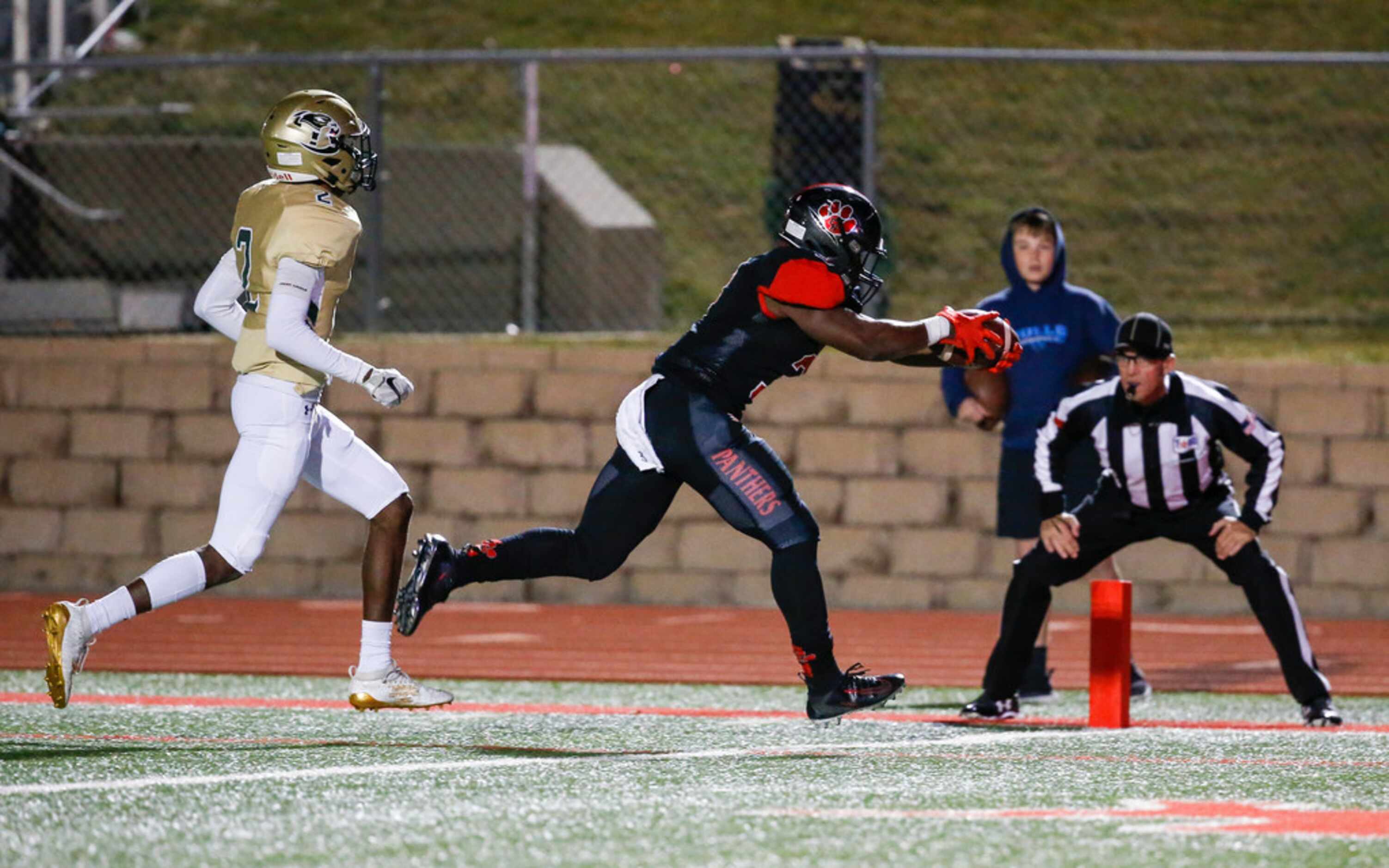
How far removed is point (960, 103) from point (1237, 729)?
34.6ft

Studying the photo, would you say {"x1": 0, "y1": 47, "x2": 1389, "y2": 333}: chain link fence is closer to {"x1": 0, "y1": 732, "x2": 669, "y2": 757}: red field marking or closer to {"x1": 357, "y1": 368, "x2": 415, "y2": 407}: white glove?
{"x1": 357, "y1": 368, "x2": 415, "y2": 407}: white glove

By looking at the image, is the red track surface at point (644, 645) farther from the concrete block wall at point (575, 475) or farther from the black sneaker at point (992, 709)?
the black sneaker at point (992, 709)

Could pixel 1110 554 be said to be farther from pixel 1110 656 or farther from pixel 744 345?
pixel 744 345

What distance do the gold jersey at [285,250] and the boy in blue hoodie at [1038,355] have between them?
2.67m

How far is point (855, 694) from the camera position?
6.11m

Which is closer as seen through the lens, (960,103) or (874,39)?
(960,103)

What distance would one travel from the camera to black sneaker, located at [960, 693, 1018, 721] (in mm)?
7027

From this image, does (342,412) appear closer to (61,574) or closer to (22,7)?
(61,574)

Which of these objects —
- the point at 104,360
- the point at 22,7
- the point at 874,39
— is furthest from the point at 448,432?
the point at 874,39

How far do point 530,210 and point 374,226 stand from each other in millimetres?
843

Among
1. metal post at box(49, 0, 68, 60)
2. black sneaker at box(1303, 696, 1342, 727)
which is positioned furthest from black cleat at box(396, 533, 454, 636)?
metal post at box(49, 0, 68, 60)

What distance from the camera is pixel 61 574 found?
11.5m

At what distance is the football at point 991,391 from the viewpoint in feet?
26.1

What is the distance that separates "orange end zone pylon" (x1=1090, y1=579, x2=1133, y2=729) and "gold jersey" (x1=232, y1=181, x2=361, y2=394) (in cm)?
256
